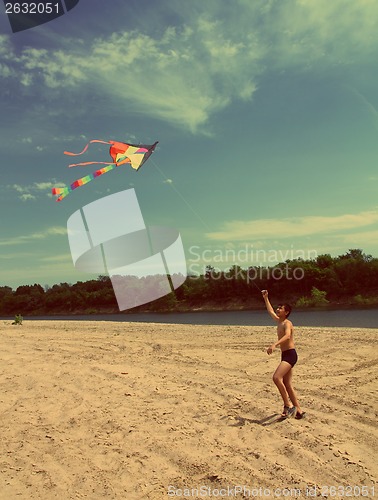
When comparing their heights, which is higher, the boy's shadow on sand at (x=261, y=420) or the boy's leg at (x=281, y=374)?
the boy's leg at (x=281, y=374)

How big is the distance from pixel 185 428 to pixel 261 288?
217 ft

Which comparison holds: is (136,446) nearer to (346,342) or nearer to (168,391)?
(168,391)

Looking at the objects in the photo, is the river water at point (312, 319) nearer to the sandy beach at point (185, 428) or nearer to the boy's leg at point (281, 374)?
the sandy beach at point (185, 428)

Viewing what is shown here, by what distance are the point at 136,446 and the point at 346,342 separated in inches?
337

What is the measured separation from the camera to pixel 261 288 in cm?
7062

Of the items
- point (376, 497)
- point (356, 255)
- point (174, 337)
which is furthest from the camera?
point (356, 255)

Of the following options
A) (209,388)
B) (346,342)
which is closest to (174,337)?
(346,342)

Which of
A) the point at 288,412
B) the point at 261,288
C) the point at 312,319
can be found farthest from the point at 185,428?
the point at 261,288

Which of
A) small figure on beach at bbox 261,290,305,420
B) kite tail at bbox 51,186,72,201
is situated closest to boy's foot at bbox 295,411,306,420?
→ small figure on beach at bbox 261,290,305,420

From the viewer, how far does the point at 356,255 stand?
72062 millimetres

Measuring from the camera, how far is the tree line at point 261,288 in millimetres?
59125

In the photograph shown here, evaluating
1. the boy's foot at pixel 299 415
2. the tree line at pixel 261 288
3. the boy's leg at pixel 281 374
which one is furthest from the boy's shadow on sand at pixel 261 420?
the tree line at pixel 261 288

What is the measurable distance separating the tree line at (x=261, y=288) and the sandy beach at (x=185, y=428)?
135 ft

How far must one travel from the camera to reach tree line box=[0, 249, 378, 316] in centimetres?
5912
